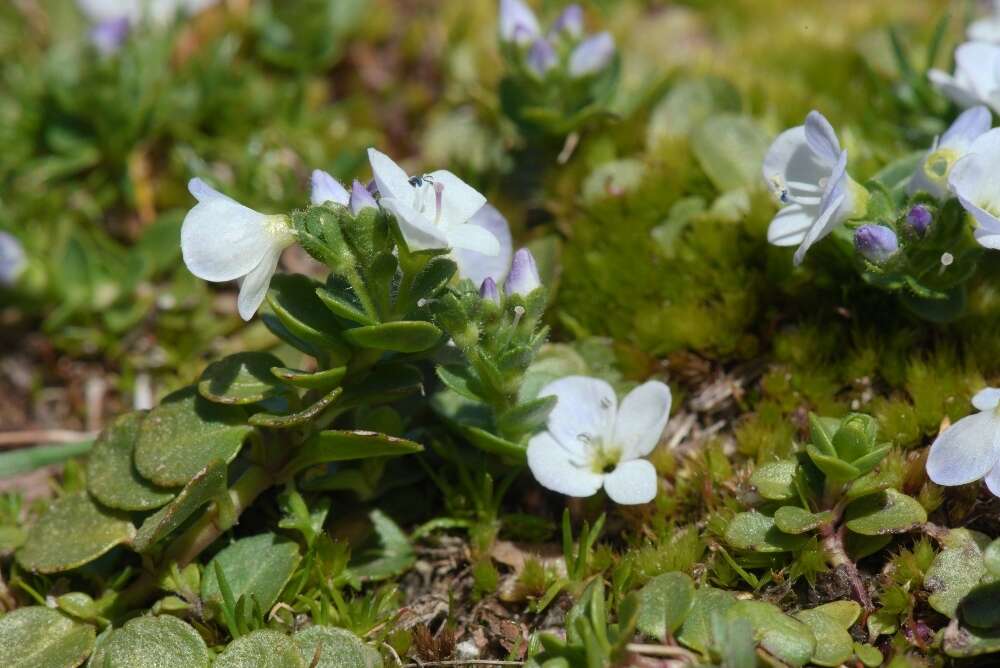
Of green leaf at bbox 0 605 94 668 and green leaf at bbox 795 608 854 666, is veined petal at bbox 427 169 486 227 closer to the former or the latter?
green leaf at bbox 795 608 854 666

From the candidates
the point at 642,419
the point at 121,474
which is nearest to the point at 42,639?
the point at 121,474

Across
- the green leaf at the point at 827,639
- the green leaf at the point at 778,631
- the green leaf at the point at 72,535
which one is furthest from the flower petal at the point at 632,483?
the green leaf at the point at 72,535

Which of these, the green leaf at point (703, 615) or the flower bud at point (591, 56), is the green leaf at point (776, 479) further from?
the flower bud at point (591, 56)

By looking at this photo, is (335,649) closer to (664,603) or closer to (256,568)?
(256,568)

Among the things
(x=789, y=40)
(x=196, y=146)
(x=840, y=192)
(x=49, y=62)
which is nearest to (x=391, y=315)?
(x=840, y=192)

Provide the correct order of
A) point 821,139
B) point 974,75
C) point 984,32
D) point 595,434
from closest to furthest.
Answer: point 821,139 < point 595,434 < point 974,75 < point 984,32

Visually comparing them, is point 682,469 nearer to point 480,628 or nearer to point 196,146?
point 480,628
